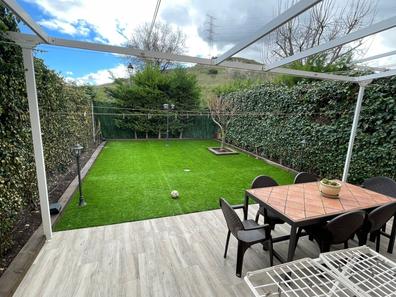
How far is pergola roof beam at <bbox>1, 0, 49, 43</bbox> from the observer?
138cm

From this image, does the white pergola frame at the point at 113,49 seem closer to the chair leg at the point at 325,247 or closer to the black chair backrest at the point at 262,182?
the black chair backrest at the point at 262,182

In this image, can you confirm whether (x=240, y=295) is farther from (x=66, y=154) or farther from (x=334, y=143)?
(x=66, y=154)

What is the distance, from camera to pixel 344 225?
74.8 inches

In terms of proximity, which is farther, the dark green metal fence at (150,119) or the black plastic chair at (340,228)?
the dark green metal fence at (150,119)

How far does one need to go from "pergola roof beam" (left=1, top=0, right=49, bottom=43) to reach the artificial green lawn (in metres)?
2.29

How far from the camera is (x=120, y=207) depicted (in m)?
3.43

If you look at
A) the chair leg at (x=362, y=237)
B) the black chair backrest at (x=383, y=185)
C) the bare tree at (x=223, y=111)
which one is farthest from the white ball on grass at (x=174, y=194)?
the bare tree at (x=223, y=111)

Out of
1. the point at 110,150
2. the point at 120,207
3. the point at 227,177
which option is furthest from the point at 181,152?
the point at 120,207

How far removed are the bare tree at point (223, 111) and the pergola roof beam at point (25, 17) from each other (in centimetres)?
636

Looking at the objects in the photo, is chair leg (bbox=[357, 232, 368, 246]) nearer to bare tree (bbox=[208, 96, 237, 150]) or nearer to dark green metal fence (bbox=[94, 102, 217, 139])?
bare tree (bbox=[208, 96, 237, 150])

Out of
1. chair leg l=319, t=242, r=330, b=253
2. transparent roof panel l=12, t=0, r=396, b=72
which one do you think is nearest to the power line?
transparent roof panel l=12, t=0, r=396, b=72

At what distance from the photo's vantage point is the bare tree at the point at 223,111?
8133 mm

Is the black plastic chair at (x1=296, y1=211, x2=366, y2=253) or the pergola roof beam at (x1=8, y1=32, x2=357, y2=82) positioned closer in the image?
the black plastic chair at (x1=296, y1=211, x2=366, y2=253)

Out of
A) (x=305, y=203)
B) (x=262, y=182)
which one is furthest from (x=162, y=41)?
(x=305, y=203)
